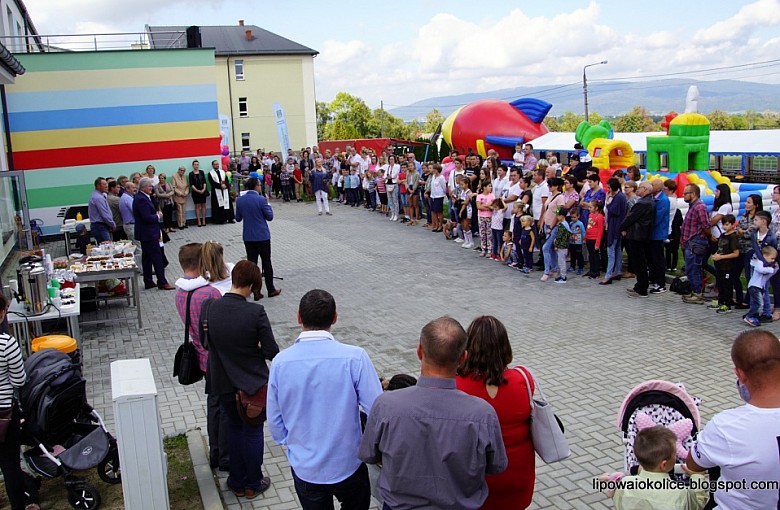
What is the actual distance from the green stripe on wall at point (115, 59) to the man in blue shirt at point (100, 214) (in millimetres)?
7330

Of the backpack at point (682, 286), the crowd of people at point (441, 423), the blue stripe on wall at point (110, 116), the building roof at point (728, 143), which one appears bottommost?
the backpack at point (682, 286)

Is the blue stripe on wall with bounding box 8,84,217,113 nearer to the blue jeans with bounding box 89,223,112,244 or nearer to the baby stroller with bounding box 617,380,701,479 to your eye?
the blue jeans with bounding box 89,223,112,244

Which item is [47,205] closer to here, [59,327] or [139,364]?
[59,327]

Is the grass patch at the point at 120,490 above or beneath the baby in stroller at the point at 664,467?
beneath

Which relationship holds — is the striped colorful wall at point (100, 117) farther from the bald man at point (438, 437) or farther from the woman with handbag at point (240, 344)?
the bald man at point (438, 437)

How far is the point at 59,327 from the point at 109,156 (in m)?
10.3

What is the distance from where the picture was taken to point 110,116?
1861 centimetres

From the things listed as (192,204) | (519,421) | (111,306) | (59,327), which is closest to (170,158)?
(192,204)

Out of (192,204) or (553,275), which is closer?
(553,275)

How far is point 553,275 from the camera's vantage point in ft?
40.5

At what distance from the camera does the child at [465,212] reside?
15.1 metres

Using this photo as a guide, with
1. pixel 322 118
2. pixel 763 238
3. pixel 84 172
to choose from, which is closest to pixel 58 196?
pixel 84 172

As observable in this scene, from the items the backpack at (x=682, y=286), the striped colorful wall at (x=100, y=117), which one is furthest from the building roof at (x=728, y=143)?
the backpack at (x=682, y=286)

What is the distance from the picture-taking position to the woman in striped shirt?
4707 mm
